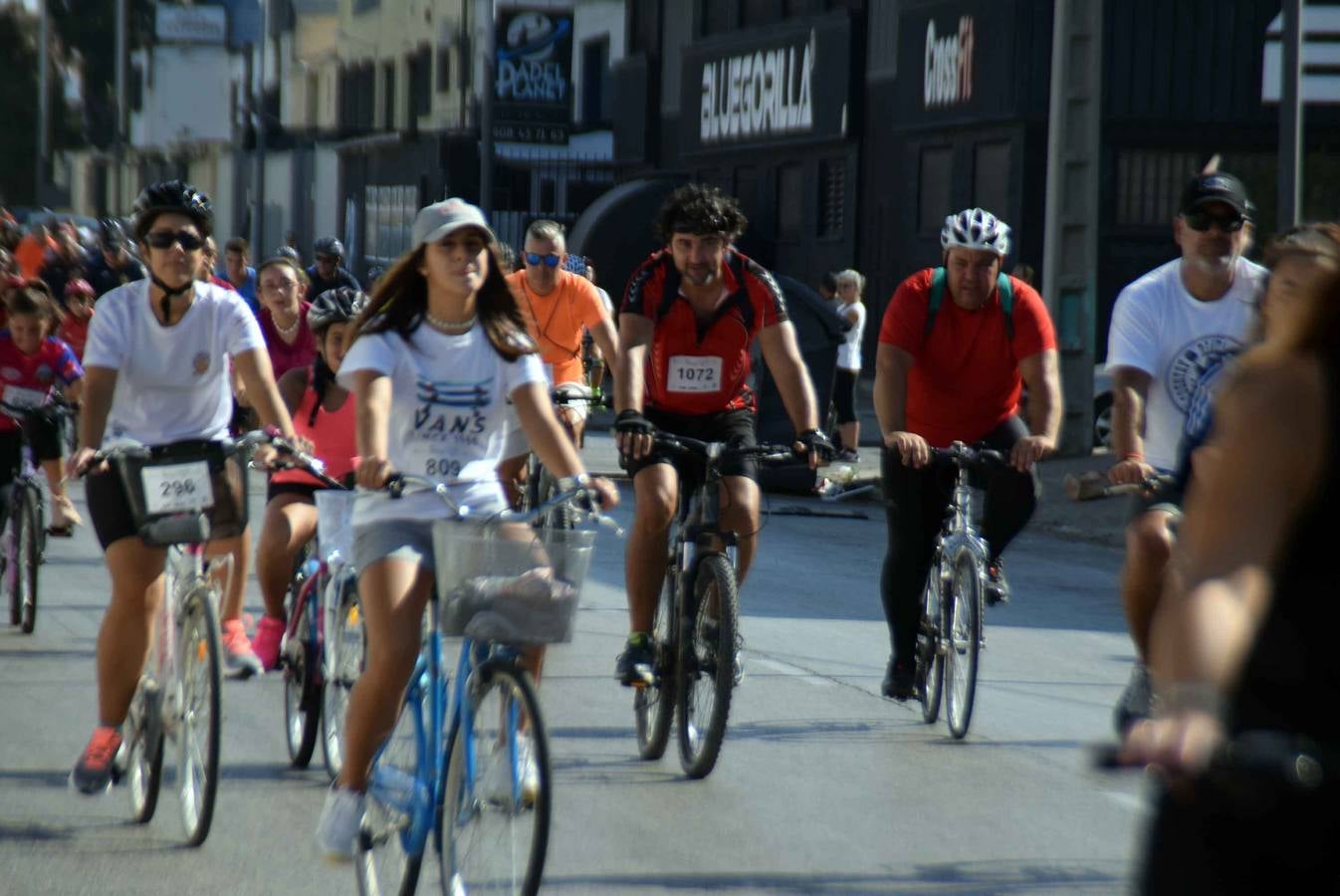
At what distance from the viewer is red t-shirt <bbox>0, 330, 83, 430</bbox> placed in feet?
32.8

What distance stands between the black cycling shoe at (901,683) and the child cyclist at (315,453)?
6.91 feet

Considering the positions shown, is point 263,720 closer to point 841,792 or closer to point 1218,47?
point 841,792

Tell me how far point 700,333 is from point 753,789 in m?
1.59

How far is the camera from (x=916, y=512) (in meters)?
7.91

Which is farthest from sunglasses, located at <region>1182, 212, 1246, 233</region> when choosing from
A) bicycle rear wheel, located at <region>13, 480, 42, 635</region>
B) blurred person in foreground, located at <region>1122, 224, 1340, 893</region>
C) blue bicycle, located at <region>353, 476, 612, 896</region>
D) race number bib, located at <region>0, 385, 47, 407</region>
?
bicycle rear wheel, located at <region>13, 480, 42, 635</region>

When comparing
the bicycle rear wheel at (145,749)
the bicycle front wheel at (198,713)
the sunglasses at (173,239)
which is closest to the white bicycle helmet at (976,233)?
the sunglasses at (173,239)

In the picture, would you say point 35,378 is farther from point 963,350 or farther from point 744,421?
point 963,350

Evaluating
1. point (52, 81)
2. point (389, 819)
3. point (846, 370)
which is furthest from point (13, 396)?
point (52, 81)

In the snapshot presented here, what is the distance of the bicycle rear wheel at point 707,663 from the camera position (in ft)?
22.4

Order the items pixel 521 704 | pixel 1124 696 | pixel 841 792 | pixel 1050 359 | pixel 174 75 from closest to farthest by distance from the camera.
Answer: pixel 521 704 < pixel 1124 696 < pixel 841 792 < pixel 1050 359 < pixel 174 75

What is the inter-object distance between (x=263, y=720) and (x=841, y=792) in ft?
7.74

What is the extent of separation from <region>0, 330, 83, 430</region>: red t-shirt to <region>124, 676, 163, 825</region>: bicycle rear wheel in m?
4.05

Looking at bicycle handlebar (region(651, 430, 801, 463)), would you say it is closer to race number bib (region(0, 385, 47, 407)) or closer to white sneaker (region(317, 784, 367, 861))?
Answer: white sneaker (region(317, 784, 367, 861))

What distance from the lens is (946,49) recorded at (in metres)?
27.1
